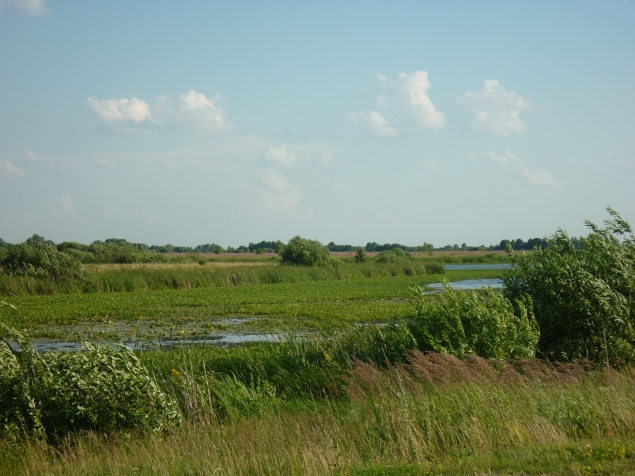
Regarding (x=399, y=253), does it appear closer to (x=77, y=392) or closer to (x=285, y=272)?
(x=285, y=272)

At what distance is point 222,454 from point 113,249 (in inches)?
2650

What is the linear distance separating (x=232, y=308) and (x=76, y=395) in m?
18.9

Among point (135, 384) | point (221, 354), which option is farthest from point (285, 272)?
point (135, 384)

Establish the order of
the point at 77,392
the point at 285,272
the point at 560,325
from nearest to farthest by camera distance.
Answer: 1. the point at 77,392
2. the point at 560,325
3. the point at 285,272

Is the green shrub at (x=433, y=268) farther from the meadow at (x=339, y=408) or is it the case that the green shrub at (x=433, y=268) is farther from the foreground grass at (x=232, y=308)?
the meadow at (x=339, y=408)


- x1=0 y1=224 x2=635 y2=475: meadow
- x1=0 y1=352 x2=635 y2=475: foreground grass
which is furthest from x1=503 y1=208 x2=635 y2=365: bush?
x1=0 y1=352 x2=635 y2=475: foreground grass

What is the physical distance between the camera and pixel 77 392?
9062 millimetres

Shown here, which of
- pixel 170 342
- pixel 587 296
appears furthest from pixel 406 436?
pixel 170 342

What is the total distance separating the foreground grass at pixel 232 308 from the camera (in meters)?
22.7

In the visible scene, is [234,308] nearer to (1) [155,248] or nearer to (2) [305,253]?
(2) [305,253]

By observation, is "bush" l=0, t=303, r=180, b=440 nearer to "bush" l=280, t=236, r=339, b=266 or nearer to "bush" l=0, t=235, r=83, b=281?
"bush" l=0, t=235, r=83, b=281

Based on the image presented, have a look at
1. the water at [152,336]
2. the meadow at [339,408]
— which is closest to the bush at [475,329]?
the meadow at [339,408]

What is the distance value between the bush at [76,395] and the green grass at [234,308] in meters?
9.71

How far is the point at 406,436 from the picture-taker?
25.8 ft
